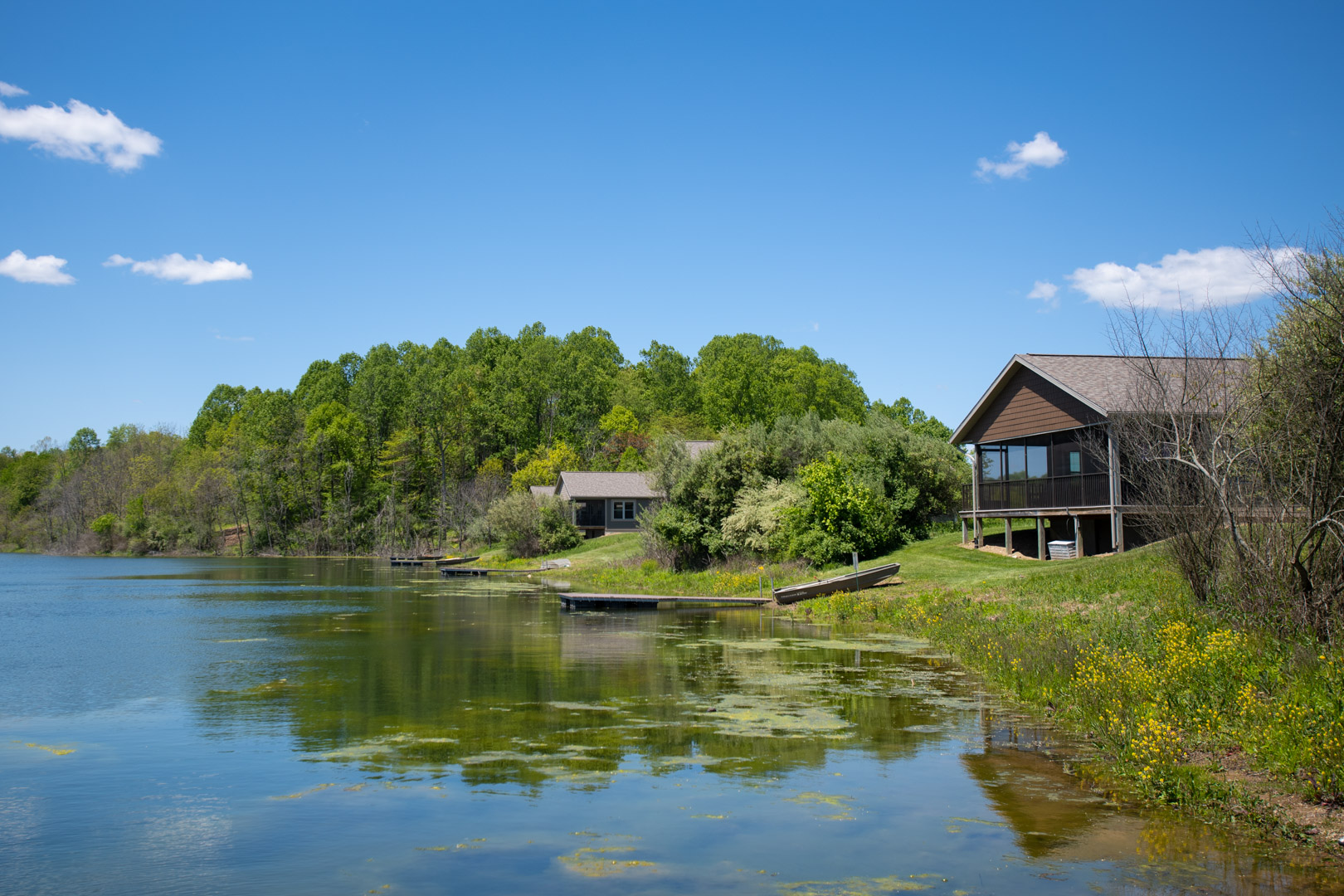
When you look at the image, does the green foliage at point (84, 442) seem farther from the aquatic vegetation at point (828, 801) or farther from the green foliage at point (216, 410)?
the aquatic vegetation at point (828, 801)

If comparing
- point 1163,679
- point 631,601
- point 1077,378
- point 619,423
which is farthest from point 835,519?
point 619,423

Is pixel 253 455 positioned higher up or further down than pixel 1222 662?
higher up

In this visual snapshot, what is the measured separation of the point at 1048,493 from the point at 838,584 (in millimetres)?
8132

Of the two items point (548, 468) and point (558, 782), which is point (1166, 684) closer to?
point (558, 782)

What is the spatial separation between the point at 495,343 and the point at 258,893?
120838mm

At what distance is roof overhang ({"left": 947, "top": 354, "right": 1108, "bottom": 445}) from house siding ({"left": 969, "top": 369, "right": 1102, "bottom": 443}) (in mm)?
233

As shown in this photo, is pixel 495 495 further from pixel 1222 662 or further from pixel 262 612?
pixel 1222 662

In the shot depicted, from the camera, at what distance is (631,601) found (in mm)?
36281

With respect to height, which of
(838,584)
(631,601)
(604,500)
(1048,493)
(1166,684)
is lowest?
(631,601)

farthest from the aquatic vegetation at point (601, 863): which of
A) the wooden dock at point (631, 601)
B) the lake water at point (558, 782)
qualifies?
the wooden dock at point (631, 601)

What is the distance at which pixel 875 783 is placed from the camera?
11438mm

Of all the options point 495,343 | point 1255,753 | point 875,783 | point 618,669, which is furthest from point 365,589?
point 495,343

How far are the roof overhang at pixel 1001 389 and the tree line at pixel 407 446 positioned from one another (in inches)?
1972

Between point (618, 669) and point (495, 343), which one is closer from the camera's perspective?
point (618, 669)
